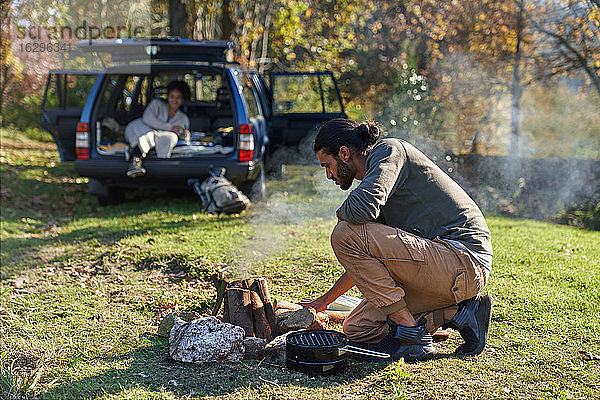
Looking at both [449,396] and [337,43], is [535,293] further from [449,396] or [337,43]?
[337,43]

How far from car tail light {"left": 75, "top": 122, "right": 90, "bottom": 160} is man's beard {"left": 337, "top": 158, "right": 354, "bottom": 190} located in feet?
16.2

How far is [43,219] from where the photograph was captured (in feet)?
24.9

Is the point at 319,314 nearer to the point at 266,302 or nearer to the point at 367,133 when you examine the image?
the point at 266,302

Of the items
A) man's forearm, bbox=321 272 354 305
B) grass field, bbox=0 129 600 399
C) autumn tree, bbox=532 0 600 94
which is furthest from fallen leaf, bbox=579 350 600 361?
autumn tree, bbox=532 0 600 94

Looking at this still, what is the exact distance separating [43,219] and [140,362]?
4.67m

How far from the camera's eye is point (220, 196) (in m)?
7.07

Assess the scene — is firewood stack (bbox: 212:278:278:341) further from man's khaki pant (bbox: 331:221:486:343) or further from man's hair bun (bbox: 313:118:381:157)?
man's hair bun (bbox: 313:118:381:157)

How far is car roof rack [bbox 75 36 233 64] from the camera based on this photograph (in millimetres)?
7668

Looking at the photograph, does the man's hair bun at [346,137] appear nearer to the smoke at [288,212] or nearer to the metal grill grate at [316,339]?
the metal grill grate at [316,339]

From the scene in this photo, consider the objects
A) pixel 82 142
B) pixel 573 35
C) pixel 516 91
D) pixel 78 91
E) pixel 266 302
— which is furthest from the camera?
pixel 78 91

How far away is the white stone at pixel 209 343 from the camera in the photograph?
135 inches

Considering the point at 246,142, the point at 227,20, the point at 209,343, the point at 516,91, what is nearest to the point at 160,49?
the point at 246,142

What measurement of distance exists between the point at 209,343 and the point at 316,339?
57 cm

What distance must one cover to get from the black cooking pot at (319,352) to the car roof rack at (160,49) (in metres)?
5.03
